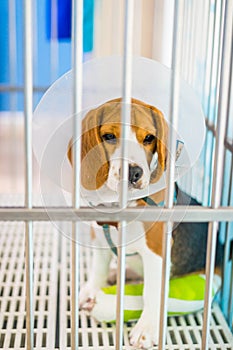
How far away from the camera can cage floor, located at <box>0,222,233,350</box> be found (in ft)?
3.38

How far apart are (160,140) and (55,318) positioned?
0.45m

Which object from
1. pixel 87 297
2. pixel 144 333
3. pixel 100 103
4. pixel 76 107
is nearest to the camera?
pixel 76 107

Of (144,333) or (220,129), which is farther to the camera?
(144,333)

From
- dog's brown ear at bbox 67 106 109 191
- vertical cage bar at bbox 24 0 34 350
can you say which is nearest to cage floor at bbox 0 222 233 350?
vertical cage bar at bbox 24 0 34 350

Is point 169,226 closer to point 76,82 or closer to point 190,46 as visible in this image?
point 76,82

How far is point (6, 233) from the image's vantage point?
1.56 metres

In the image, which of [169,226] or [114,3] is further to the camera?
[114,3]

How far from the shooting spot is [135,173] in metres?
0.83

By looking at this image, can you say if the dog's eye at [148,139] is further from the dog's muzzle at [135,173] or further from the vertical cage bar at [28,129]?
the vertical cage bar at [28,129]

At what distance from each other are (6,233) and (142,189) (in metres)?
0.79

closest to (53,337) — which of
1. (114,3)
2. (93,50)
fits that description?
(114,3)

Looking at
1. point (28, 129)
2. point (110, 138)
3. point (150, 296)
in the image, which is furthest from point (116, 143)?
point (150, 296)

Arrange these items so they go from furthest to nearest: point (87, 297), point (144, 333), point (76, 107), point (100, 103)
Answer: point (87, 297) < point (144, 333) < point (100, 103) < point (76, 107)

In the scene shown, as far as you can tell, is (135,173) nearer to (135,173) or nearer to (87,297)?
(135,173)
